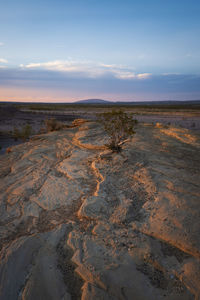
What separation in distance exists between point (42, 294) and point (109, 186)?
2426mm

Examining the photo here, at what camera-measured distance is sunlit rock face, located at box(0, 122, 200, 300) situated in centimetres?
227

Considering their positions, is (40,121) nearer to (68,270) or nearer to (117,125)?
(117,125)

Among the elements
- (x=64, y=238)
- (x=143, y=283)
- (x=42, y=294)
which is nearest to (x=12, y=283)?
(x=42, y=294)

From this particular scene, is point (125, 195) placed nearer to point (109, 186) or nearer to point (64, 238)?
point (109, 186)

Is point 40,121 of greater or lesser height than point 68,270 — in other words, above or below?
below

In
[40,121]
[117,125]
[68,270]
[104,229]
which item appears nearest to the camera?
[68,270]

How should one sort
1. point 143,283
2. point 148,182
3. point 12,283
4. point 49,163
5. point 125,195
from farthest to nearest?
point 49,163 < point 148,182 < point 125,195 < point 12,283 < point 143,283

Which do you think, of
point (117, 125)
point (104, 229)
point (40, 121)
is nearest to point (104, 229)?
point (104, 229)

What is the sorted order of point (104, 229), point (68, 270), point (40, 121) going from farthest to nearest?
1. point (40, 121)
2. point (104, 229)
3. point (68, 270)

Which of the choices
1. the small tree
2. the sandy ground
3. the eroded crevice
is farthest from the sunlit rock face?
the sandy ground

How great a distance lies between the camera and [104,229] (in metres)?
3.05

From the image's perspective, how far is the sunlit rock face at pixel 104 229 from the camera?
7.44 feet

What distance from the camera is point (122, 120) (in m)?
6.29

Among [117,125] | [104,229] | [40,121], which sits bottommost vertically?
[40,121]
